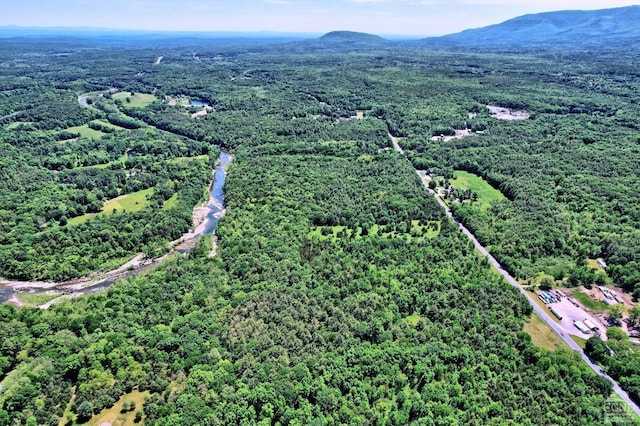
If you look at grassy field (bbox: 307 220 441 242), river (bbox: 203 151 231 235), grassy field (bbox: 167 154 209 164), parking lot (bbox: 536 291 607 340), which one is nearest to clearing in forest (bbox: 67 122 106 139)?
grassy field (bbox: 167 154 209 164)

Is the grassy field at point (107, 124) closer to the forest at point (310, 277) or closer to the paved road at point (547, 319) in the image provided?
the forest at point (310, 277)

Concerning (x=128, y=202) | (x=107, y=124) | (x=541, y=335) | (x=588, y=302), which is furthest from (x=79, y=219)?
(x=588, y=302)

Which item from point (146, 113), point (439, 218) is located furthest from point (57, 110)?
point (439, 218)

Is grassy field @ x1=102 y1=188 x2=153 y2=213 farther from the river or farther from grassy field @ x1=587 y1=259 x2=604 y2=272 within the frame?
grassy field @ x1=587 y1=259 x2=604 y2=272

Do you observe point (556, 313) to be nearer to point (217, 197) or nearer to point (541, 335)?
point (541, 335)

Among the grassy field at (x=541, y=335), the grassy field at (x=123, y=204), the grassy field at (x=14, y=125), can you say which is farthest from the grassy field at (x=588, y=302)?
the grassy field at (x=14, y=125)

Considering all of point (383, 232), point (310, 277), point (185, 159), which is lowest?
point (310, 277)

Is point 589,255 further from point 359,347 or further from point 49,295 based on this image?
point 49,295
